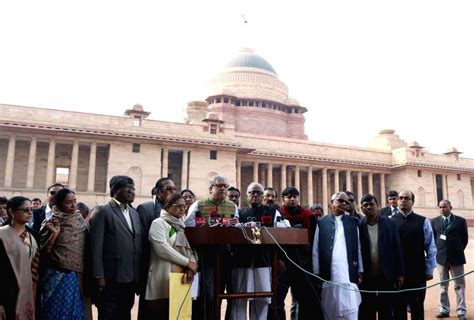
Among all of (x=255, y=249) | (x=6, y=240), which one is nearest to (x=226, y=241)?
(x=255, y=249)

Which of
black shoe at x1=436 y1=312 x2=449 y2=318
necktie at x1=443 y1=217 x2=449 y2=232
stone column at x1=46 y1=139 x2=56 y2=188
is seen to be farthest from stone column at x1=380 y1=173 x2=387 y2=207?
black shoe at x1=436 y1=312 x2=449 y2=318

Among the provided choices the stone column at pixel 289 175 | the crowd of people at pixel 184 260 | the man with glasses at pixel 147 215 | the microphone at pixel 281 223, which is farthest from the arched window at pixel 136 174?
the microphone at pixel 281 223

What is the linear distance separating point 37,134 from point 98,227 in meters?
24.1

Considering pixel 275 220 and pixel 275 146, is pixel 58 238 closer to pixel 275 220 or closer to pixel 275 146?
pixel 275 220

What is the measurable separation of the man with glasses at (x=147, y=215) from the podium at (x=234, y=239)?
2.13 feet

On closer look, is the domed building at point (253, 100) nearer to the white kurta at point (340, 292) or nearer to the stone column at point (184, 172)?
the stone column at point (184, 172)

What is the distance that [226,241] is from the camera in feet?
13.0

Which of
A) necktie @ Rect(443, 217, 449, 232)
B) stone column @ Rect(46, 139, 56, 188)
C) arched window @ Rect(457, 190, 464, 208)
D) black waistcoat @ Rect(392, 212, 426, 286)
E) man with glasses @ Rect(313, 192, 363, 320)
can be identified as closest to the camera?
man with glasses @ Rect(313, 192, 363, 320)

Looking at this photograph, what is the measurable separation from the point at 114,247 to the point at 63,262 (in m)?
0.52

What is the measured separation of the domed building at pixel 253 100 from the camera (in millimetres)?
40875

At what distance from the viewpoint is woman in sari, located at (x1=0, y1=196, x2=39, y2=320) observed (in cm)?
375

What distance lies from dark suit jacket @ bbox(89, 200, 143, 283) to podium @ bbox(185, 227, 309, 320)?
2.24ft

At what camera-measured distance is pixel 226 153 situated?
2970cm

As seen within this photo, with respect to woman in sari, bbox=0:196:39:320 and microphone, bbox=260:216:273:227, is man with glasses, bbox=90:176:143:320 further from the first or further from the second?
microphone, bbox=260:216:273:227
